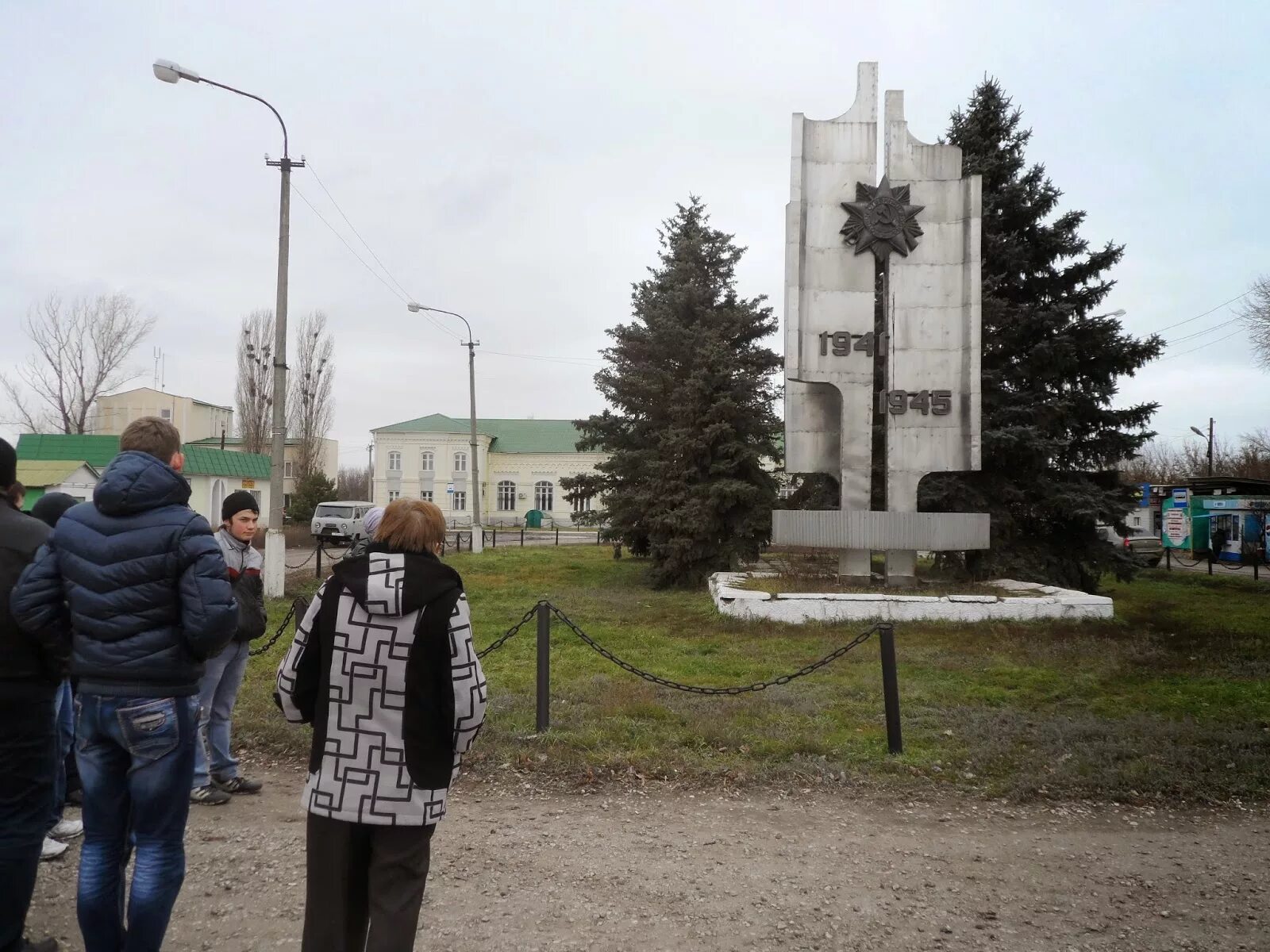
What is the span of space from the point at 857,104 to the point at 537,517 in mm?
48880

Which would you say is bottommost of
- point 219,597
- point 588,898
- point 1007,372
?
point 588,898

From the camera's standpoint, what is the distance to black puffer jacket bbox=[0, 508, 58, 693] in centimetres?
317

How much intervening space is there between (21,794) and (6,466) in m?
1.26

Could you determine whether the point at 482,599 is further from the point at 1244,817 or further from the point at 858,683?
the point at 1244,817

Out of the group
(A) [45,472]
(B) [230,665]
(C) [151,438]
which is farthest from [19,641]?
(A) [45,472]

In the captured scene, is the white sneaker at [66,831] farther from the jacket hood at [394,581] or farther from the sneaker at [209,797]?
the jacket hood at [394,581]

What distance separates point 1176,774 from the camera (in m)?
5.85

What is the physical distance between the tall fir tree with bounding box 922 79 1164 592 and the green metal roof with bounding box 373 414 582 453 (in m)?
48.1

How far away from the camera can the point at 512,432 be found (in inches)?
2685

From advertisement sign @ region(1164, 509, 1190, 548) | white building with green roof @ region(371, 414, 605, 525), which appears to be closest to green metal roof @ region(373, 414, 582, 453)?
white building with green roof @ region(371, 414, 605, 525)

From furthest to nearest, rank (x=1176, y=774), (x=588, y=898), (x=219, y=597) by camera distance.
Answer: (x=1176, y=774) < (x=588, y=898) < (x=219, y=597)

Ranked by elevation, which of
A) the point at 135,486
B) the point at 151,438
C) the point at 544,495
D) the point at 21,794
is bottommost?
the point at 21,794

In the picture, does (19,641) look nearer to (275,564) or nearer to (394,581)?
(394,581)

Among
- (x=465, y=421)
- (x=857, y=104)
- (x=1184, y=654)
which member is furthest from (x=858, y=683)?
(x=465, y=421)
